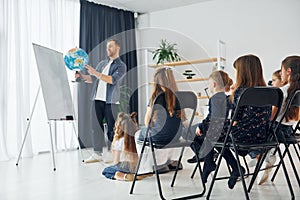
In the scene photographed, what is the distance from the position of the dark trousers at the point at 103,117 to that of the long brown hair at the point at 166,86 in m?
1.30

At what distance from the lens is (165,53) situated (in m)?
5.47

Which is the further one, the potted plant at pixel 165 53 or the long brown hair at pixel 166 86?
the potted plant at pixel 165 53

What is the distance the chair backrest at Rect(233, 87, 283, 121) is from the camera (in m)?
1.93

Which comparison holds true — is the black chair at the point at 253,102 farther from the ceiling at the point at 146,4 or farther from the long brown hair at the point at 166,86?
the ceiling at the point at 146,4

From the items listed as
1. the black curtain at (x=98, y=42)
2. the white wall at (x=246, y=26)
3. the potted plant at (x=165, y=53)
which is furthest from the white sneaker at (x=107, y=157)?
the white wall at (x=246, y=26)

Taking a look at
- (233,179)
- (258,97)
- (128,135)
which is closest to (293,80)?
(258,97)

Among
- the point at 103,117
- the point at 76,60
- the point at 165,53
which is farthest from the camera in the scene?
the point at 165,53

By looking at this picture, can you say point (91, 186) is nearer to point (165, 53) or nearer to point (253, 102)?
point (253, 102)

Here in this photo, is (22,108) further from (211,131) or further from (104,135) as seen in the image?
(211,131)

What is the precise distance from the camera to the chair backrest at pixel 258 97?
1.93 metres

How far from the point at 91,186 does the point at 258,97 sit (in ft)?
4.66

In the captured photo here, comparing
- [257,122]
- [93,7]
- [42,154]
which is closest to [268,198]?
[257,122]

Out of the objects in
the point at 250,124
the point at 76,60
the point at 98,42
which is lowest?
the point at 250,124

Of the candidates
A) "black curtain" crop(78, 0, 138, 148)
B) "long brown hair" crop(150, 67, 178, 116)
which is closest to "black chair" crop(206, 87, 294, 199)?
"long brown hair" crop(150, 67, 178, 116)
